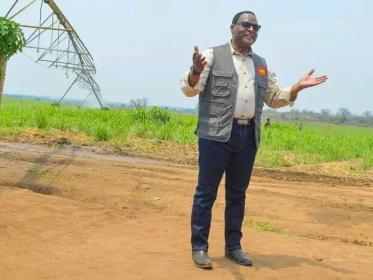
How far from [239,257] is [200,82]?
1.43 m

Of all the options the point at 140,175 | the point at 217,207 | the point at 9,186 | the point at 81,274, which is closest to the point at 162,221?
the point at 217,207

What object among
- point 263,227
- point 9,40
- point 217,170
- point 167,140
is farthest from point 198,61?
point 167,140

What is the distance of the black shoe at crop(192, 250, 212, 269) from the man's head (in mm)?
1634

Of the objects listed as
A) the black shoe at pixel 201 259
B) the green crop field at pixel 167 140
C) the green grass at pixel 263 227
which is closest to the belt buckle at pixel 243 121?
the black shoe at pixel 201 259

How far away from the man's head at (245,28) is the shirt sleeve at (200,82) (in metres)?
0.24

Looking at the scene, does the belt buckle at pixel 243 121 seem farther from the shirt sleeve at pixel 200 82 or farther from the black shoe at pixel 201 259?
the black shoe at pixel 201 259

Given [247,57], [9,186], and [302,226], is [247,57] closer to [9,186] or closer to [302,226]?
[302,226]

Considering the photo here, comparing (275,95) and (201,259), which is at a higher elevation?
(275,95)

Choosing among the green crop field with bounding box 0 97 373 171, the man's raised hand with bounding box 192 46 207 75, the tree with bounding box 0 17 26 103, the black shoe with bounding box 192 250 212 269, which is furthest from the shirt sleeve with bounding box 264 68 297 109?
the green crop field with bounding box 0 97 373 171

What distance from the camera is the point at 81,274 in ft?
13.1

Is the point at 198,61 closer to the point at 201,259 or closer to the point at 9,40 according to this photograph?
the point at 201,259

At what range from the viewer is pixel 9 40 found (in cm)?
654

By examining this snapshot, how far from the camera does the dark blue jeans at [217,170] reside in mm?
4309

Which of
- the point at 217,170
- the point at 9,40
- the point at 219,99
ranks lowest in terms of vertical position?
the point at 217,170
